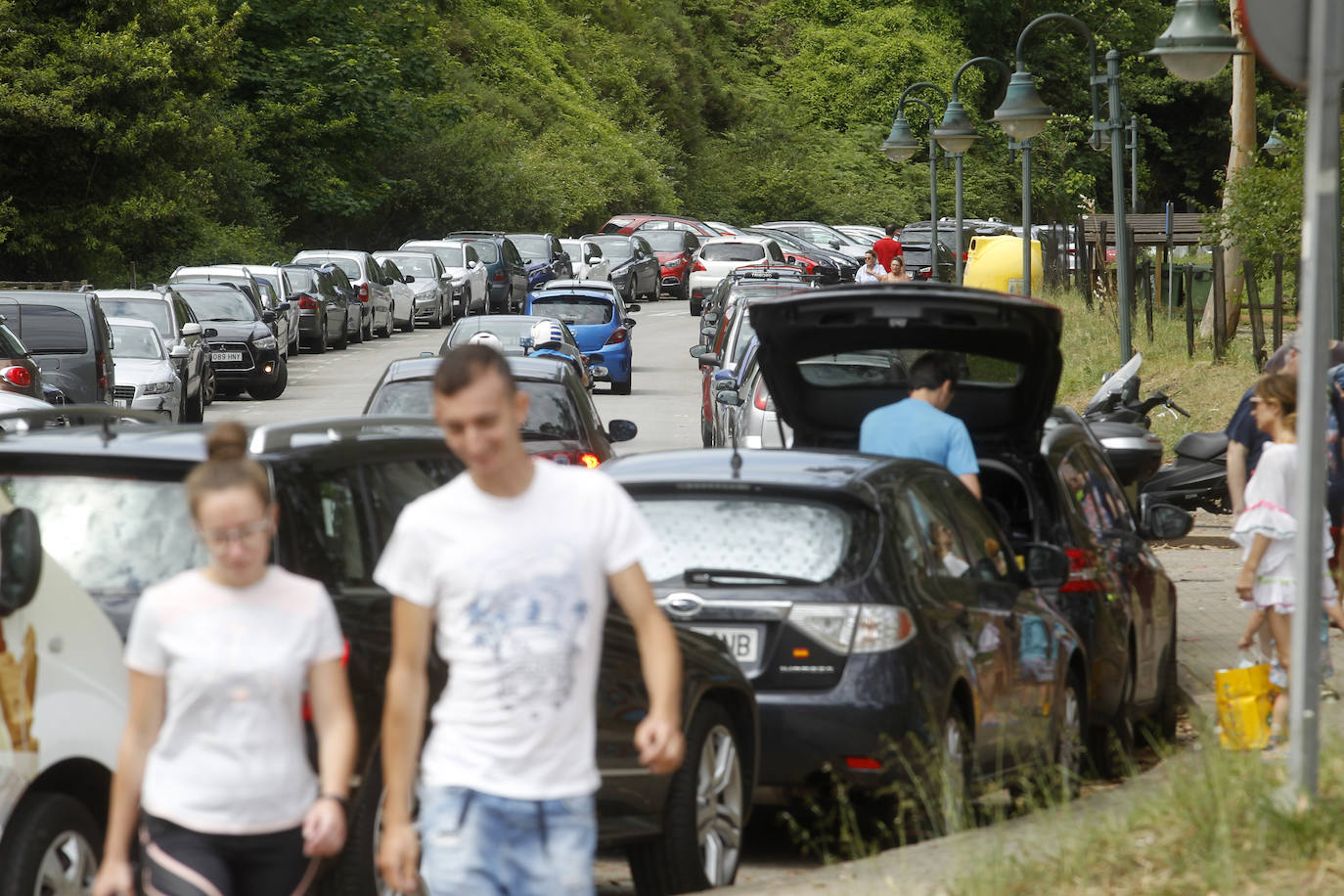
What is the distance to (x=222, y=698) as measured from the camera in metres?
4.39

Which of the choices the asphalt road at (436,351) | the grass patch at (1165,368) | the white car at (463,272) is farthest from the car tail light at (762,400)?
the white car at (463,272)

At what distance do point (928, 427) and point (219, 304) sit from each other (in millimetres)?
23624

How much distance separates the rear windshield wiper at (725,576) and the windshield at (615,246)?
46985mm

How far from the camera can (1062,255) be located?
38844 mm

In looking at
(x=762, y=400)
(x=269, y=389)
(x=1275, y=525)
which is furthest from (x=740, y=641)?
(x=269, y=389)

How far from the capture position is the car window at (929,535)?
7492 mm

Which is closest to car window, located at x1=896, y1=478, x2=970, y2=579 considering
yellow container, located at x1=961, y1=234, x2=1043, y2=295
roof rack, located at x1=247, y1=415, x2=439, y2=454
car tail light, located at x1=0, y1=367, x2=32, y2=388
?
roof rack, located at x1=247, y1=415, x2=439, y2=454

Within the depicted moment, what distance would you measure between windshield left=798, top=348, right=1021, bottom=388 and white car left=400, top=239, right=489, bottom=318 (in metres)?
36.2

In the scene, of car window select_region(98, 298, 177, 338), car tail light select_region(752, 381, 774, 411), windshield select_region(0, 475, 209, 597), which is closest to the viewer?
windshield select_region(0, 475, 209, 597)

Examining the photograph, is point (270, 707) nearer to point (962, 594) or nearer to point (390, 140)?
point (962, 594)

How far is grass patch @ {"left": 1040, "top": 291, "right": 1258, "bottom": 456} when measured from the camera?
21.4 meters

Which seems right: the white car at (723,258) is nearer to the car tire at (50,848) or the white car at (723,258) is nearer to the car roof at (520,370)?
the car roof at (520,370)

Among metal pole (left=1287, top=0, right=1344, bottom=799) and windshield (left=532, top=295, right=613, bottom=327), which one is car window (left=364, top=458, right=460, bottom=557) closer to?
metal pole (left=1287, top=0, right=1344, bottom=799)

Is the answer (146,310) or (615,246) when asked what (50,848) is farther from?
(615,246)
